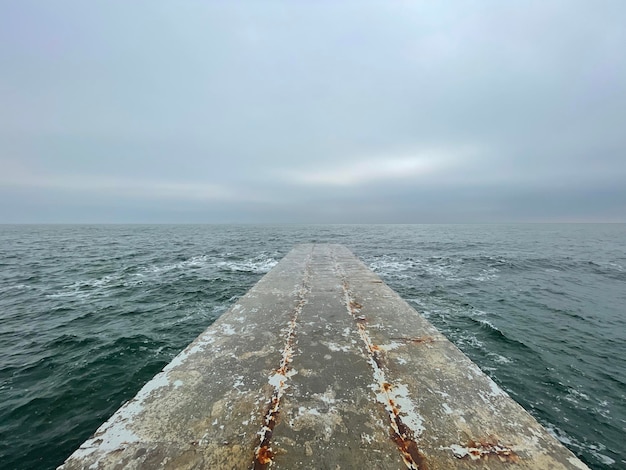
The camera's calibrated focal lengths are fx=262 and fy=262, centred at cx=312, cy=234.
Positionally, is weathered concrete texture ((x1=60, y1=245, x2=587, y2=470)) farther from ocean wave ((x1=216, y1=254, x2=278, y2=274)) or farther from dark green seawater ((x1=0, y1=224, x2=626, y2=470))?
ocean wave ((x1=216, y1=254, x2=278, y2=274))

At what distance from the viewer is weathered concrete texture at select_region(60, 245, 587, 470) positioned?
1.87 meters

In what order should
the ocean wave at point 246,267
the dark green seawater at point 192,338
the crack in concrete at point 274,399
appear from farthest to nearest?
the ocean wave at point 246,267 < the dark green seawater at point 192,338 < the crack in concrete at point 274,399

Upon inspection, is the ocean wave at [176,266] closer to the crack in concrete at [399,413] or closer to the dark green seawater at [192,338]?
the dark green seawater at [192,338]

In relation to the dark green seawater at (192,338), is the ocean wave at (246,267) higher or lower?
higher

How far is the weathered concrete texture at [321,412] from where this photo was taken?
1.87m

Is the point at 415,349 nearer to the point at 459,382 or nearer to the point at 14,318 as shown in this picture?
the point at 459,382

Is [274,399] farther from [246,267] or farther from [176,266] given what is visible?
[176,266]

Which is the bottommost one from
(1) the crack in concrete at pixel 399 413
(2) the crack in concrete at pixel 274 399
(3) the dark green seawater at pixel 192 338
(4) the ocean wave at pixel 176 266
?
(3) the dark green seawater at pixel 192 338

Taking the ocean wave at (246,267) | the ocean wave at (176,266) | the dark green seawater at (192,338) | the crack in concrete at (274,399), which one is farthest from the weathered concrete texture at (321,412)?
the ocean wave at (176,266)

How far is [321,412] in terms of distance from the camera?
7.52ft

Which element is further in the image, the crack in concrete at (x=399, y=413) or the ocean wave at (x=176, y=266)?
the ocean wave at (x=176, y=266)

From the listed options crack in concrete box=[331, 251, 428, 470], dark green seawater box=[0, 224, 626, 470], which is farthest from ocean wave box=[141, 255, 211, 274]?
crack in concrete box=[331, 251, 428, 470]

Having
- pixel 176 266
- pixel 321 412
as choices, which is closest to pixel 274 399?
pixel 321 412

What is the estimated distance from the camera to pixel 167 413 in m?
2.28
